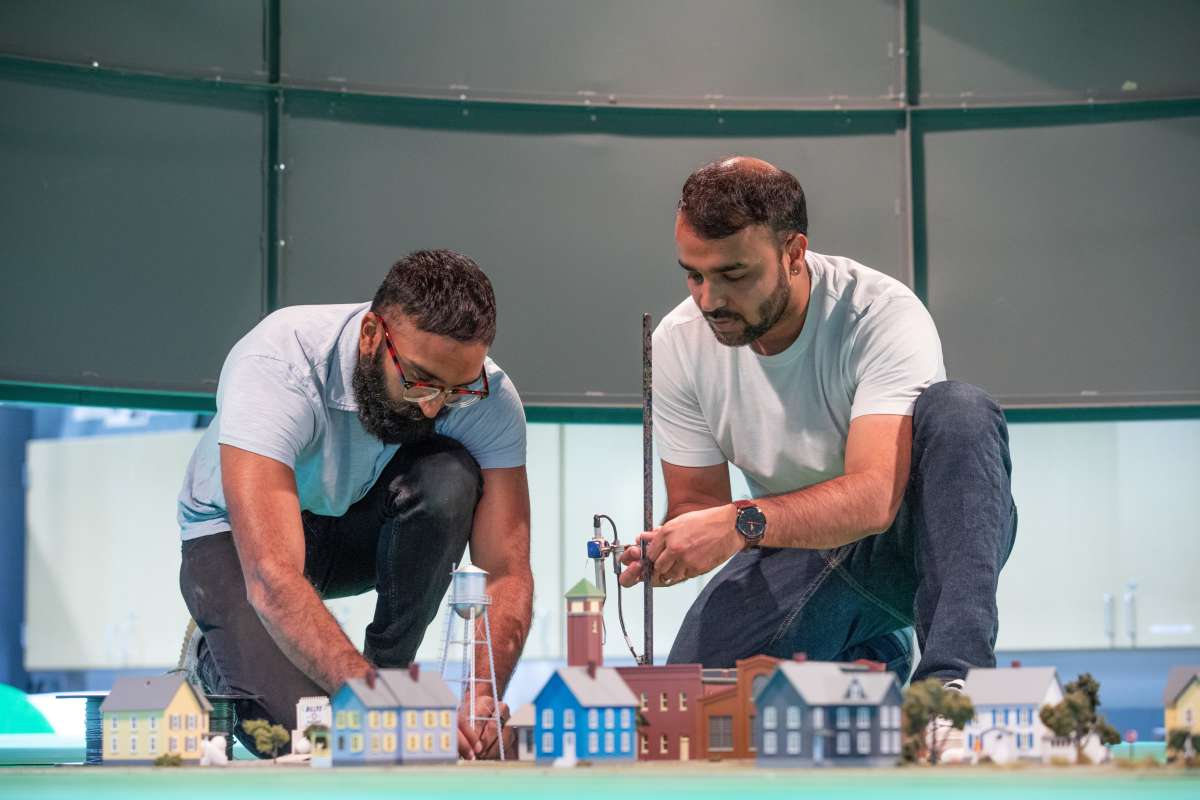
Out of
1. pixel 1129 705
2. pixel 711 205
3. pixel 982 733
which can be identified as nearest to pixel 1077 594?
pixel 1129 705

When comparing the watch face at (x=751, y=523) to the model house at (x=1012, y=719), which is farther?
the watch face at (x=751, y=523)

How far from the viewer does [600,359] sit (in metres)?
4.23

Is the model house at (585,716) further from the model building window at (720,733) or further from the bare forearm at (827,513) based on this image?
the bare forearm at (827,513)

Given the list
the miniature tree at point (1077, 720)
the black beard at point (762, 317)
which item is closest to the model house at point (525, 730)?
the miniature tree at point (1077, 720)

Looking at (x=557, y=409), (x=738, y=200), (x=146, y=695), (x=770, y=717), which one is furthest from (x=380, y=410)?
(x=557, y=409)

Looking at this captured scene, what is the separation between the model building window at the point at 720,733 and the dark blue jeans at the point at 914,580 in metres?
0.40

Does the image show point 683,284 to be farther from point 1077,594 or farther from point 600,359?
point 1077,594

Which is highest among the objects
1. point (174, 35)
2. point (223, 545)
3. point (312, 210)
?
point (174, 35)

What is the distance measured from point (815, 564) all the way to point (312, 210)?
206 centimetres

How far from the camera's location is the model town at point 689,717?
1.58 metres

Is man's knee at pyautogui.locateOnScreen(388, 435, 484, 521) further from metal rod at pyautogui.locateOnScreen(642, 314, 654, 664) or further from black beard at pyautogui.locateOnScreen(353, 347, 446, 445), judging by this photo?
metal rod at pyautogui.locateOnScreen(642, 314, 654, 664)

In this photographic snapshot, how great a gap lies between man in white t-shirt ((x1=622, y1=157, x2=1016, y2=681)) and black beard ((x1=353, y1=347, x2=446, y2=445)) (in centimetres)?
53

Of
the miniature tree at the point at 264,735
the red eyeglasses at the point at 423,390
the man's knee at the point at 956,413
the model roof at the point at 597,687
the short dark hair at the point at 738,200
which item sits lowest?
the miniature tree at the point at 264,735

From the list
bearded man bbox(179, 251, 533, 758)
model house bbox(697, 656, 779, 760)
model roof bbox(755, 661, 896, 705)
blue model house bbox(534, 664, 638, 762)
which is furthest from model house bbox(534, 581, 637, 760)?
bearded man bbox(179, 251, 533, 758)
